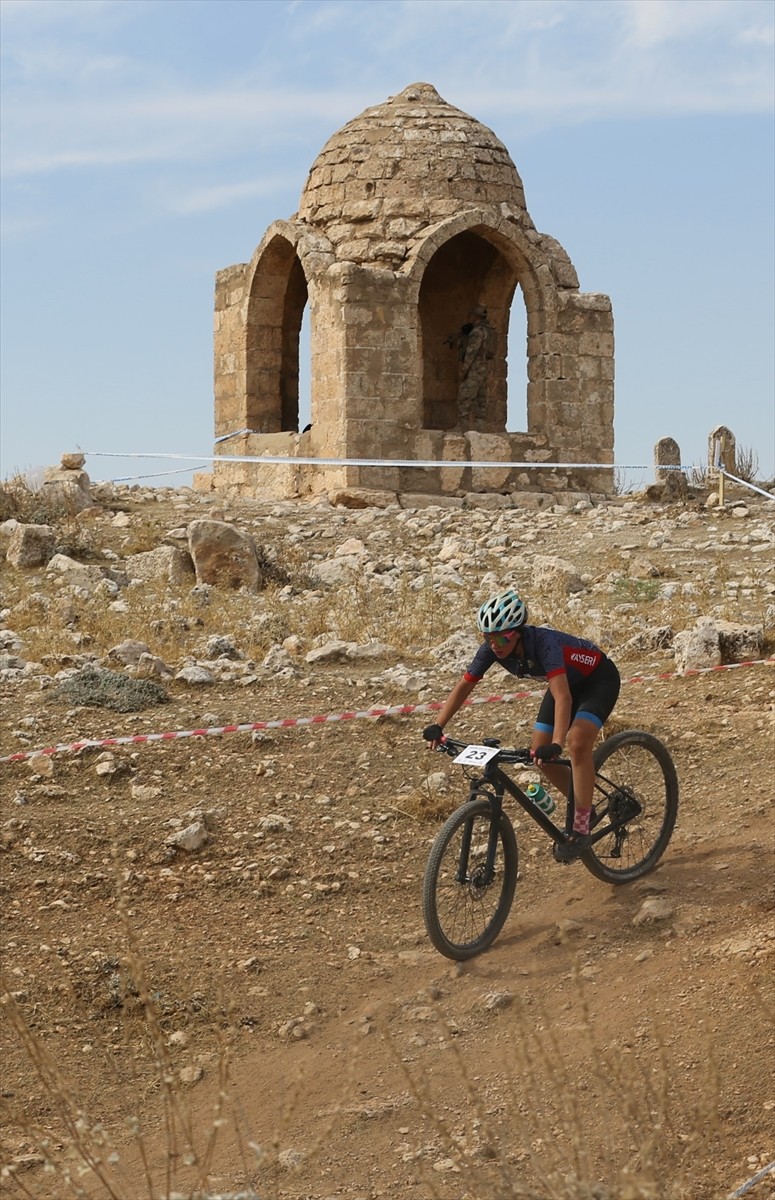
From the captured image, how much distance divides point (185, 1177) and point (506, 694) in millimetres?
5060

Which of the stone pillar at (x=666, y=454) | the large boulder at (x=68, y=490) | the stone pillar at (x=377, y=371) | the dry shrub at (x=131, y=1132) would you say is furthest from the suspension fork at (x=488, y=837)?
the stone pillar at (x=666, y=454)

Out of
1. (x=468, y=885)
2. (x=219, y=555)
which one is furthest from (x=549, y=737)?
(x=219, y=555)

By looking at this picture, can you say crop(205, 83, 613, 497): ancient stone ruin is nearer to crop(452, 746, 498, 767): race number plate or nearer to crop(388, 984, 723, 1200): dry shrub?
crop(452, 746, 498, 767): race number plate

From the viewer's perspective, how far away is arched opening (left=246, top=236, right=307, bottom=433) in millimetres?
19516

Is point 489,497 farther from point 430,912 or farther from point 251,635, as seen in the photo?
point 430,912

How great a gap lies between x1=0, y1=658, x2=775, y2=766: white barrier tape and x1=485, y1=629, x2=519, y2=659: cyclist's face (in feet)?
7.96

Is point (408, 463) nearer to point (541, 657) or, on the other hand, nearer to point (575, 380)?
point (575, 380)

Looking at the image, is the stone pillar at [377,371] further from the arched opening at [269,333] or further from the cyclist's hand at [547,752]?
the cyclist's hand at [547,752]

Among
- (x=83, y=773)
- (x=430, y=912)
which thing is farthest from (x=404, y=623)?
(x=430, y=912)

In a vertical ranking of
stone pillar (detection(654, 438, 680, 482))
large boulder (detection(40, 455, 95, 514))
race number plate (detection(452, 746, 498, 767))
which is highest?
stone pillar (detection(654, 438, 680, 482))

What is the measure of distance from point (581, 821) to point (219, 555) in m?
7.06

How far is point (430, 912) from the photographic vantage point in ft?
19.3

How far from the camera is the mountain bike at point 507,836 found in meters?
6.02

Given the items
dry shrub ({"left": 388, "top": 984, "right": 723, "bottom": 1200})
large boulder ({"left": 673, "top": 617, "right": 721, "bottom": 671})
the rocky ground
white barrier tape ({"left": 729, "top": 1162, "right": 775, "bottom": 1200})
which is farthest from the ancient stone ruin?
white barrier tape ({"left": 729, "top": 1162, "right": 775, "bottom": 1200})
